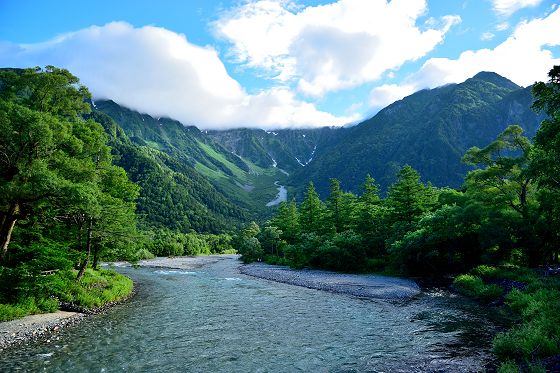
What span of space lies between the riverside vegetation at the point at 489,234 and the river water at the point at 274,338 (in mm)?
2871

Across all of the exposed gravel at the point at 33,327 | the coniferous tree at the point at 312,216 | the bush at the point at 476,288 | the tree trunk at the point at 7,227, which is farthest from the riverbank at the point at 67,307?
the coniferous tree at the point at 312,216

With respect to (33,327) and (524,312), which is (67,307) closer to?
(33,327)

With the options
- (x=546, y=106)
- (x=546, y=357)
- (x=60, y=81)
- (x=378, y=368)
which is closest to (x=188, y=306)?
(x=378, y=368)

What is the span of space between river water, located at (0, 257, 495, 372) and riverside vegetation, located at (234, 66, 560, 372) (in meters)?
2.87

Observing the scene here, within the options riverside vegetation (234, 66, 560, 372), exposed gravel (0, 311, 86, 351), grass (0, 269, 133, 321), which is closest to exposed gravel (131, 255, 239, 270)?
riverside vegetation (234, 66, 560, 372)

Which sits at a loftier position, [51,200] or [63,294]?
[51,200]

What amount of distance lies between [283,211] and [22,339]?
78384 millimetres

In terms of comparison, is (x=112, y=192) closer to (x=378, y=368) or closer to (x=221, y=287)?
(x=221, y=287)

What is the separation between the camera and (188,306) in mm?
32375

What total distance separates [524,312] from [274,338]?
1654 cm

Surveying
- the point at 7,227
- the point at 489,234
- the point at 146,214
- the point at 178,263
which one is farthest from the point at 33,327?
the point at 178,263

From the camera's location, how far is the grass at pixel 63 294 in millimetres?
24580

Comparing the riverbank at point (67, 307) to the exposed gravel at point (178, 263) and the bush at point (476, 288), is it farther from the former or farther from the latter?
the exposed gravel at point (178, 263)

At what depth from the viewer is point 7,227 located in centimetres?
2664
